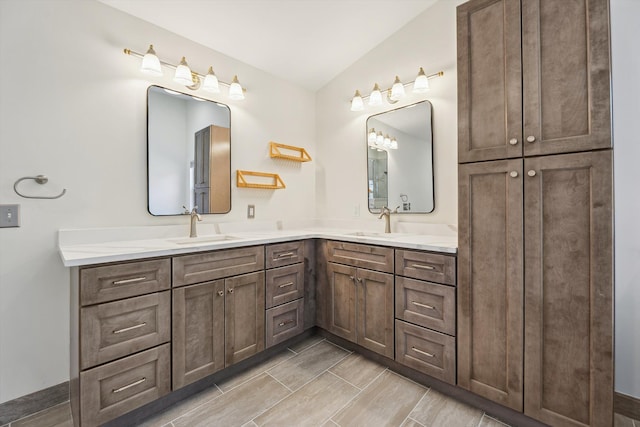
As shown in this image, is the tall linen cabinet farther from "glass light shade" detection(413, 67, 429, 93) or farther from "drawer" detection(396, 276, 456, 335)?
"glass light shade" detection(413, 67, 429, 93)

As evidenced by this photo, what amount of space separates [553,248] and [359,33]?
2199 millimetres

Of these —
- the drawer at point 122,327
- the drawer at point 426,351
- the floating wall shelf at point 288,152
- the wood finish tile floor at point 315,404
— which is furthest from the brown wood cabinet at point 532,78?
the drawer at point 122,327

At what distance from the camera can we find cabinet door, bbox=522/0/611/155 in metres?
1.25

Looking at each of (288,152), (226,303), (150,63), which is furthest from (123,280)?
(288,152)

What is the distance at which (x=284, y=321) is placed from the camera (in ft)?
7.24

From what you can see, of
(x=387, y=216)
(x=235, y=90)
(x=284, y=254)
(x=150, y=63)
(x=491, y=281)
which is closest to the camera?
(x=491, y=281)

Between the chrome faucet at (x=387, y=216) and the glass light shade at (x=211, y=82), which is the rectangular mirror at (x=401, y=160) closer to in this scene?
the chrome faucet at (x=387, y=216)

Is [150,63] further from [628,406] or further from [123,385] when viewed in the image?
[628,406]

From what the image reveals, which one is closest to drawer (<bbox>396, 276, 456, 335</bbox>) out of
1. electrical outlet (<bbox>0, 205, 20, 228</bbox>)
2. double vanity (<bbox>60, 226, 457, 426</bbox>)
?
double vanity (<bbox>60, 226, 457, 426</bbox>)

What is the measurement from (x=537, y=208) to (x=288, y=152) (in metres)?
2.18

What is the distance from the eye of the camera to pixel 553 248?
1.37m

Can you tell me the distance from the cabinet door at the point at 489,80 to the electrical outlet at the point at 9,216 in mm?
2516

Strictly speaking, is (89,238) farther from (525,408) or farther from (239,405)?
(525,408)

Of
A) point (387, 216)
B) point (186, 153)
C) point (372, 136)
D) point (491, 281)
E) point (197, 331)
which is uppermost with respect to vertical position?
point (372, 136)
